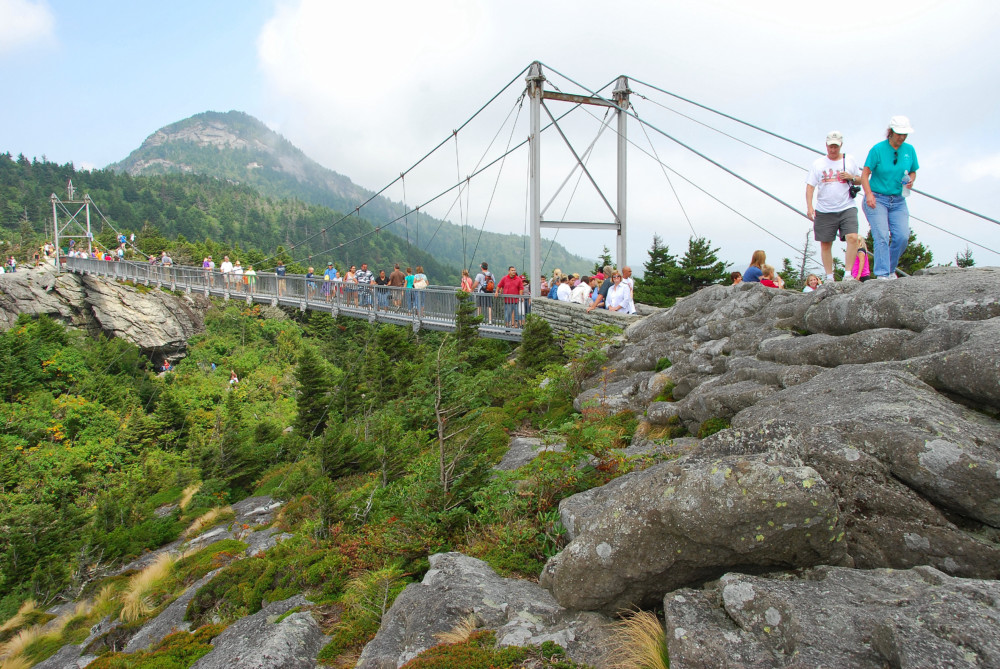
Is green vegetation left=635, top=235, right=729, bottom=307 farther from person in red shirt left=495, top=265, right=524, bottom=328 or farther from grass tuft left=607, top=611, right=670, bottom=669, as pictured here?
grass tuft left=607, top=611, right=670, bottom=669

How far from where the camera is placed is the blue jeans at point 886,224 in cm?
562

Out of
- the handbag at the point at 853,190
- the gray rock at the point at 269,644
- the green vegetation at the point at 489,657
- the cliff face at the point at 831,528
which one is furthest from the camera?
the handbag at the point at 853,190

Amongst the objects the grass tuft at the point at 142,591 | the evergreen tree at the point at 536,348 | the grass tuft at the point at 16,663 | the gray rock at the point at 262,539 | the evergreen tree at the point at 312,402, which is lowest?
the grass tuft at the point at 16,663

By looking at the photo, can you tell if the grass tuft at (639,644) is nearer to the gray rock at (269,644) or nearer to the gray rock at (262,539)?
the gray rock at (269,644)

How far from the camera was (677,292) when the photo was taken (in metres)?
26.7

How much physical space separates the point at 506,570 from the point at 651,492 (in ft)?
4.59

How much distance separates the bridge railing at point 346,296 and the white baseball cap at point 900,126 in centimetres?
742

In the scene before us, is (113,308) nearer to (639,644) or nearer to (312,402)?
(312,402)

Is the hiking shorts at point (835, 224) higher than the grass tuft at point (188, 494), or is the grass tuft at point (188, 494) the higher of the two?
the hiking shorts at point (835, 224)

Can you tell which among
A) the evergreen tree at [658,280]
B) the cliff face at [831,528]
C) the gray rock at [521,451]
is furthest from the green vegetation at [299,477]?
the evergreen tree at [658,280]

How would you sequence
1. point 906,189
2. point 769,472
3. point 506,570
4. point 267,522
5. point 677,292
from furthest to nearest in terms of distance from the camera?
point 677,292 → point 267,522 → point 906,189 → point 506,570 → point 769,472

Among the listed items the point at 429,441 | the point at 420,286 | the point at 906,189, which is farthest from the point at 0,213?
the point at 906,189

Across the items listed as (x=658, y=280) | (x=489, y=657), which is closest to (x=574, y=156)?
(x=489, y=657)

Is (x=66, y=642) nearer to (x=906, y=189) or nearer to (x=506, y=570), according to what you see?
(x=506, y=570)
